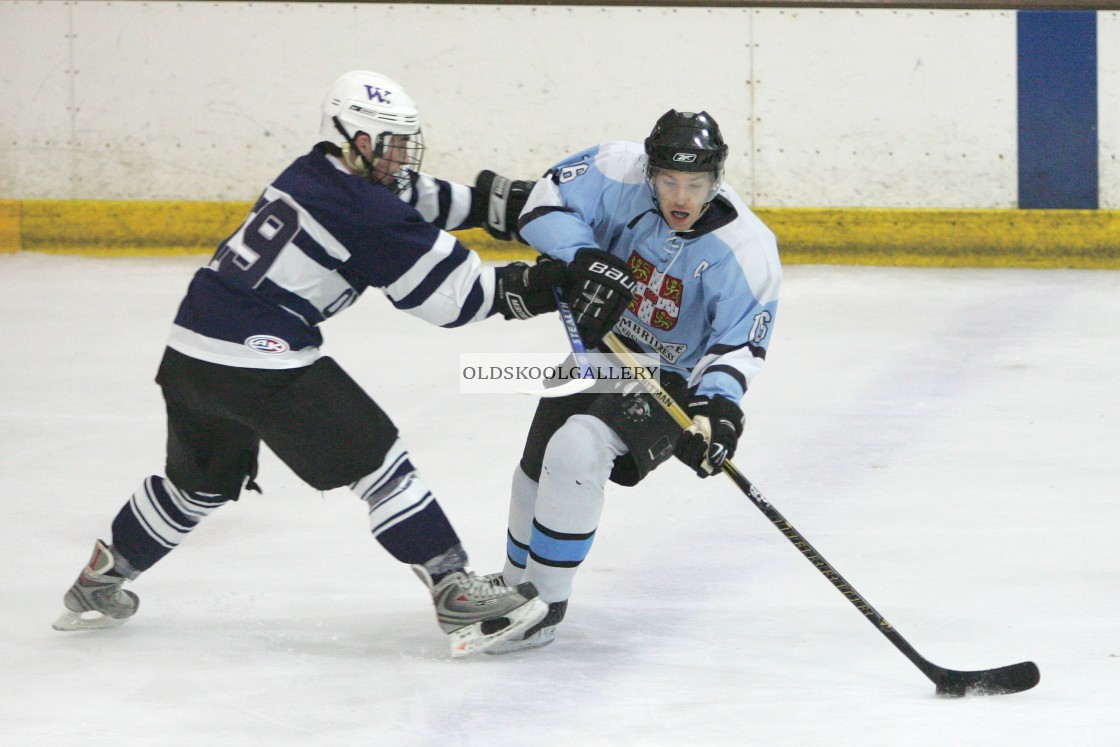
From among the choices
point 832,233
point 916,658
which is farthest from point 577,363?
point 832,233

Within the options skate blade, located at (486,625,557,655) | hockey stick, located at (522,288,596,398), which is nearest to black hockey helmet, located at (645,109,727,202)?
hockey stick, located at (522,288,596,398)

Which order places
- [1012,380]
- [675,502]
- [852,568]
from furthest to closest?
[1012,380] → [675,502] → [852,568]

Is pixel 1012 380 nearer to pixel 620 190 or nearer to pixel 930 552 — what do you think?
pixel 930 552

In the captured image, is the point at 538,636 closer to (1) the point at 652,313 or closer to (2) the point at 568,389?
(2) the point at 568,389

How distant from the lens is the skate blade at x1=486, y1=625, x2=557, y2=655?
2686 mm

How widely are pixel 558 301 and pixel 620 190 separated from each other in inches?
11.8

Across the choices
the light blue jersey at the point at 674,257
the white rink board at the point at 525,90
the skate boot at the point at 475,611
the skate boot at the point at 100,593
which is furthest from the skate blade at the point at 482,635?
the white rink board at the point at 525,90

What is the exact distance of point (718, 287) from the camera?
2689 mm

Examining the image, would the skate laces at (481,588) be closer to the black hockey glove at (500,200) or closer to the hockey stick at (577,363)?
the hockey stick at (577,363)

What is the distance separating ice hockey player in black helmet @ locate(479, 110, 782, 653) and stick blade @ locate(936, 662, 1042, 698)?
505 millimetres

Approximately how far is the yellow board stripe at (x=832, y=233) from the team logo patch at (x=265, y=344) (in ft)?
12.2

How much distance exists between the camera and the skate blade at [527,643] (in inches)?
106

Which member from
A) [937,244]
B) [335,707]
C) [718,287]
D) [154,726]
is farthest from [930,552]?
[937,244]

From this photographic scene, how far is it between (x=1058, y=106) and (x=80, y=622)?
14.9 feet
